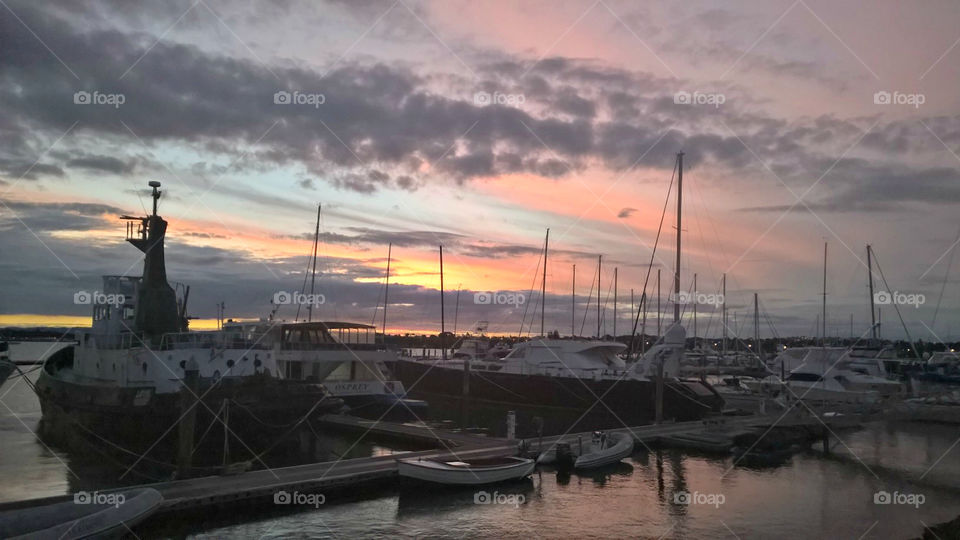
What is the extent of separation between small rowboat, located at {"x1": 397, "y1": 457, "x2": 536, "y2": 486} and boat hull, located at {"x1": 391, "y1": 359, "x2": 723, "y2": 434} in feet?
49.7

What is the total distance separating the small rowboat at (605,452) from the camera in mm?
25750

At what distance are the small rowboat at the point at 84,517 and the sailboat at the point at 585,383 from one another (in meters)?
25.3

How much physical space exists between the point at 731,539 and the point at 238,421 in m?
17.5

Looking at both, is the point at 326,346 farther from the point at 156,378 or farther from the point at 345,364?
the point at 156,378

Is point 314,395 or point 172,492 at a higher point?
point 314,395

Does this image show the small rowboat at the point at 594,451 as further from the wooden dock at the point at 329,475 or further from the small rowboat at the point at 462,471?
the small rowboat at the point at 462,471

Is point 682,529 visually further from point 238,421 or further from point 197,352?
point 197,352

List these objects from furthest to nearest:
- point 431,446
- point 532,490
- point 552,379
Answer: point 552,379, point 431,446, point 532,490

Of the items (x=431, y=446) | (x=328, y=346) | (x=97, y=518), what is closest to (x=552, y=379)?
(x=328, y=346)

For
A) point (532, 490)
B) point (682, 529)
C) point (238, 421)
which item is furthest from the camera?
point (238, 421)

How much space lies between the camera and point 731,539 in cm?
1877

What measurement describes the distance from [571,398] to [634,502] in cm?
2328

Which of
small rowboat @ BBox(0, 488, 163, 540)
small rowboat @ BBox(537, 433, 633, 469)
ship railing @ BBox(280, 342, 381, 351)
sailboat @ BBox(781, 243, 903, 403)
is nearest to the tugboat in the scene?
ship railing @ BBox(280, 342, 381, 351)

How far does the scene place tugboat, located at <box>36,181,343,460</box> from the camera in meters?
26.0
